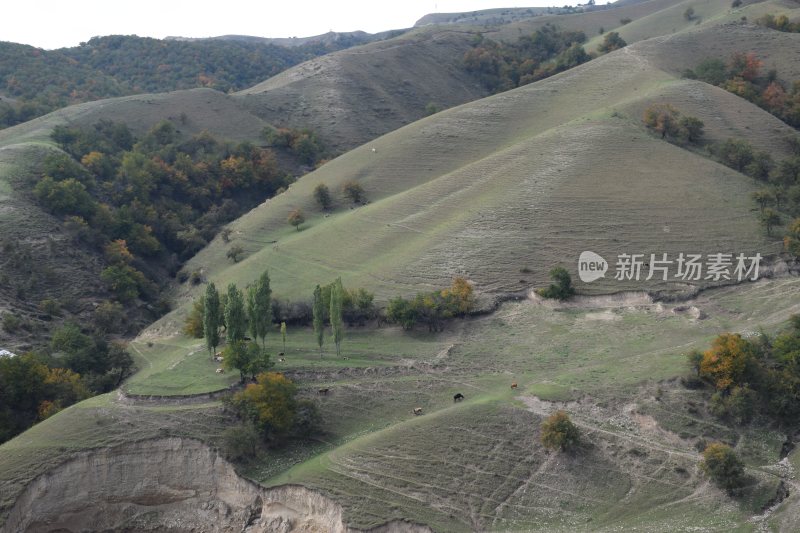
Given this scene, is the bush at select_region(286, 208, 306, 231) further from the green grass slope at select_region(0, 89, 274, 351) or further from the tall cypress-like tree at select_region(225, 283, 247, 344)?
the tall cypress-like tree at select_region(225, 283, 247, 344)

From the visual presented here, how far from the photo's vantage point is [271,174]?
10575 centimetres

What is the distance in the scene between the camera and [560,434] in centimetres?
3953

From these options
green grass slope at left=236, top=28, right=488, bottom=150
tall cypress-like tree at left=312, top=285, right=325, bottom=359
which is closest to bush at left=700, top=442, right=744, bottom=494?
tall cypress-like tree at left=312, top=285, right=325, bottom=359

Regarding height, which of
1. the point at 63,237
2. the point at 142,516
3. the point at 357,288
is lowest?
the point at 142,516

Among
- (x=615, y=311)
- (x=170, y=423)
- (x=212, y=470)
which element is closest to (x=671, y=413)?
(x=615, y=311)

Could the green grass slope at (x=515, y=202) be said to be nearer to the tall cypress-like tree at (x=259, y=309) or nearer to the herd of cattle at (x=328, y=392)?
the tall cypress-like tree at (x=259, y=309)

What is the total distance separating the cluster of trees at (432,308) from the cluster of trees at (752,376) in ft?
61.2

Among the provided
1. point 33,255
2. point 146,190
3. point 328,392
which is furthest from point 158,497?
point 146,190

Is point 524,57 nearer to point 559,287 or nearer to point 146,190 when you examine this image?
point 146,190

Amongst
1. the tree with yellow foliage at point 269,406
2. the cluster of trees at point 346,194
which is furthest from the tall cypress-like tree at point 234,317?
the cluster of trees at point 346,194

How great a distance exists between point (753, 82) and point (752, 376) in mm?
72548

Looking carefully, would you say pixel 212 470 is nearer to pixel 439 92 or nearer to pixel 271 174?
pixel 271 174

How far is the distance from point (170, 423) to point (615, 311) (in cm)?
3427

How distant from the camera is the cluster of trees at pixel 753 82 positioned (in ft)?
301
